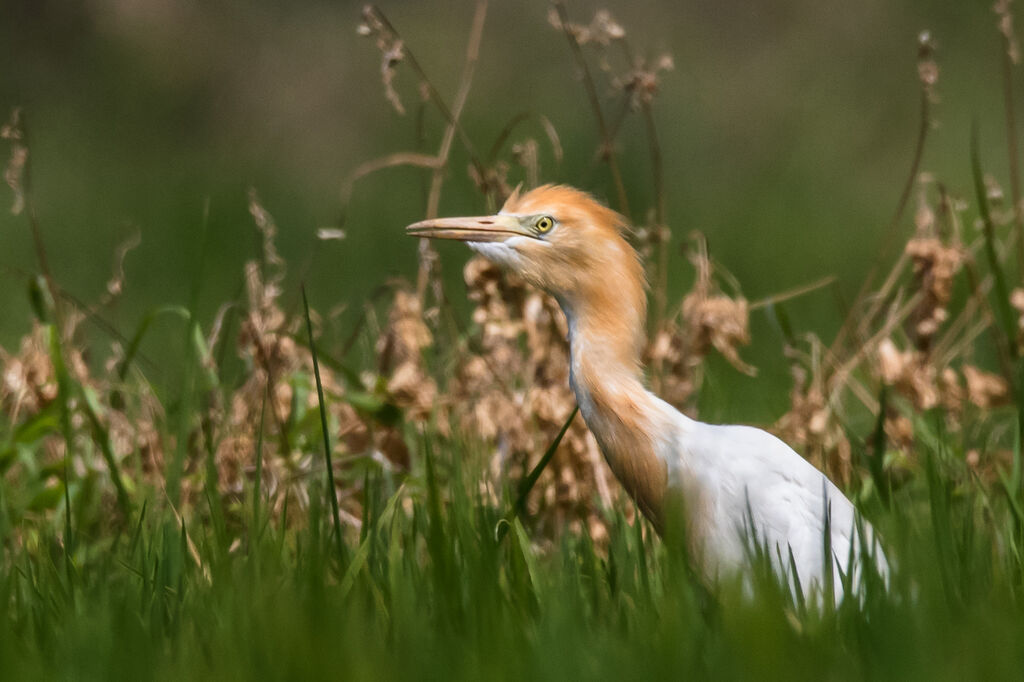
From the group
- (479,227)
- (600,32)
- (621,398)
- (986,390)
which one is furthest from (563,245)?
(986,390)

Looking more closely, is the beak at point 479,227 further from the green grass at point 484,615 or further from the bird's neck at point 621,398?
the green grass at point 484,615

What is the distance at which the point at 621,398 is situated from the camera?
2467 mm

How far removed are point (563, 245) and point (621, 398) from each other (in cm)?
29

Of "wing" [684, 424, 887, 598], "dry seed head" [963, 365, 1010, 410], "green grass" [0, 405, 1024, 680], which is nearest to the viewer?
"green grass" [0, 405, 1024, 680]

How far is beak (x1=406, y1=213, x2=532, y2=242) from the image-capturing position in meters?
2.52

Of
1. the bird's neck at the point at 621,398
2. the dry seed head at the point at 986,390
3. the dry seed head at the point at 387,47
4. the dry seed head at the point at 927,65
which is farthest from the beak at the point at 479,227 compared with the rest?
the dry seed head at the point at 986,390

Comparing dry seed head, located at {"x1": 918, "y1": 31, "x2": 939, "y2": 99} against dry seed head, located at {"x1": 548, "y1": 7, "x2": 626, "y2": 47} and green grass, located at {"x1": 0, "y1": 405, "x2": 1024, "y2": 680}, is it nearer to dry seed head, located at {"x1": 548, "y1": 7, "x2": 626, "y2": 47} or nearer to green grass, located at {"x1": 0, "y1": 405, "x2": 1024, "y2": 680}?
dry seed head, located at {"x1": 548, "y1": 7, "x2": 626, "y2": 47}

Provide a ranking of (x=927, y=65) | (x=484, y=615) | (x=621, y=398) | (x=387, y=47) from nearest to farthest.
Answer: (x=484, y=615), (x=621, y=398), (x=387, y=47), (x=927, y=65)

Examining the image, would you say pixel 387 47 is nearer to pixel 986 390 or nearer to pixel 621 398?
pixel 621 398

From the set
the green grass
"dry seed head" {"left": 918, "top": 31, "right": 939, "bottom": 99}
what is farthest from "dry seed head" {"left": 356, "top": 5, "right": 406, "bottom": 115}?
"dry seed head" {"left": 918, "top": 31, "right": 939, "bottom": 99}

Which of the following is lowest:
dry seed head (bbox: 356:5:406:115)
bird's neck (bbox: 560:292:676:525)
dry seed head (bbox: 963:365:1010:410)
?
dry seed head (bbox: 963:365:1010:410)

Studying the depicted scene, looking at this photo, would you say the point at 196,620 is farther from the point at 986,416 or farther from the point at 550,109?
the point at 550,109

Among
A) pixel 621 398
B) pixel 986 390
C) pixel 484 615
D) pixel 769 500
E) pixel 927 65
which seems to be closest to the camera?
pixel 484 615

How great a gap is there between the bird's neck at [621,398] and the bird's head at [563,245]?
2 centimetres
